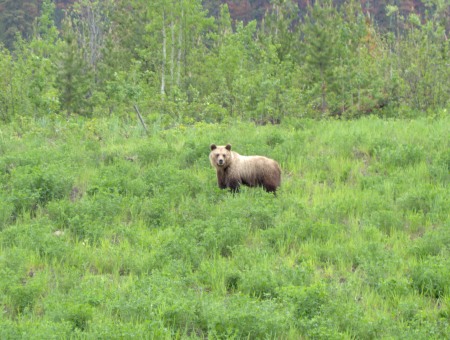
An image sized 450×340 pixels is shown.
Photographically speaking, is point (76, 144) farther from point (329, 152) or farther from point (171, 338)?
point (171, 338)

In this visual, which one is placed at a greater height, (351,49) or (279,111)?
(351,49)

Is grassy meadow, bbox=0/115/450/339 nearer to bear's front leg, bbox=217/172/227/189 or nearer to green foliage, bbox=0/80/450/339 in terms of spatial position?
green foliage, bbox=0/80/450/339

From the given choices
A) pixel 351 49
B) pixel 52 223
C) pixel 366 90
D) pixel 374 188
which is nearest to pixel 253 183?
pixel 374 188

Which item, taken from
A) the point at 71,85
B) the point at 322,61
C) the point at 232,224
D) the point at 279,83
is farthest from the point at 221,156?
the point at 71,85

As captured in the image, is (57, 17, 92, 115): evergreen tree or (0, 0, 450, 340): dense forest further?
(57, 17, 92, 115): evergreen tree

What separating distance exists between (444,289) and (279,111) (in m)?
10.8

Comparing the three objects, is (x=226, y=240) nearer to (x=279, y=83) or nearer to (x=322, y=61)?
(x=279, y=83)

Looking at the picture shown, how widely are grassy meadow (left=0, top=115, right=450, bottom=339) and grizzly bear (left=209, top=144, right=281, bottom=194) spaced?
0.93ft

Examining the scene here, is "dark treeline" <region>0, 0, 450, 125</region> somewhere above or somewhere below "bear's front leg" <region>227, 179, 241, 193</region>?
above

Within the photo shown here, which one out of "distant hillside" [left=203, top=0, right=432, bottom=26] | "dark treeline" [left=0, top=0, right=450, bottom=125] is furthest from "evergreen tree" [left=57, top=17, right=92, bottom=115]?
"distant hillside" [left=203, top=0, right=432, bottom=26]

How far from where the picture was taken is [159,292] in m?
5.33

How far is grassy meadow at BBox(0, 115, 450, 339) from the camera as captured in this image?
16.6 feet

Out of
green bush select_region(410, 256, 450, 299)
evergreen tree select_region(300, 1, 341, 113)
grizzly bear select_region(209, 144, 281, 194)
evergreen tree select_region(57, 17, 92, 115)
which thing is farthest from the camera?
evergreen tree select_region(57, 17, 92, 115)

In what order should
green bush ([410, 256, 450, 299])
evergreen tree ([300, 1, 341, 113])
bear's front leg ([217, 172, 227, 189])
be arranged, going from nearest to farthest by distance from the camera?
green bush ([410, 256, 450, 299])
bear's front leg ([217, 172, 227, 189])
evergreen tree ([300, 1, 341, 113])
